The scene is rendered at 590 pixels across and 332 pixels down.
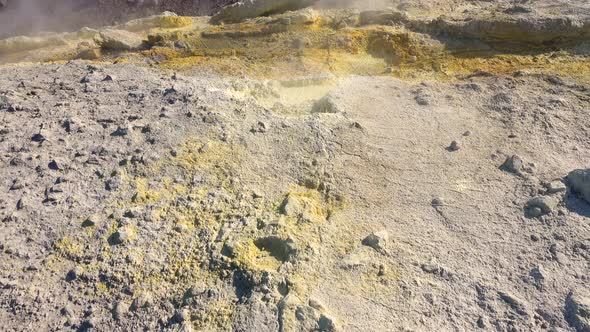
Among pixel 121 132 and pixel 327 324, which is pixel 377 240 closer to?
pixel 327 324

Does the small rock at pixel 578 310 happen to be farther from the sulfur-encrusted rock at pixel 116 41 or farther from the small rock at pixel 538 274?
the sulfur-encrusted rock at pixel 116 41

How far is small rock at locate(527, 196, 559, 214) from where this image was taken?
12.0ft

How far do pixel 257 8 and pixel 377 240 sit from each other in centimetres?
553

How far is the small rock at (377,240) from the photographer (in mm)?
3469

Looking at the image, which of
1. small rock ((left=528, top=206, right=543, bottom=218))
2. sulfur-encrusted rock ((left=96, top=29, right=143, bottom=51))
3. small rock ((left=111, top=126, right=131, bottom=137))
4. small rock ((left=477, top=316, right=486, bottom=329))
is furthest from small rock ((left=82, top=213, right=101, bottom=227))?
sulfur-encrusted rock ((left=96, top=29, right=143, bottom=51))

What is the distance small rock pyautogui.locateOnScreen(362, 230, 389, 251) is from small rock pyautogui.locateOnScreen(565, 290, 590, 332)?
4.09ft

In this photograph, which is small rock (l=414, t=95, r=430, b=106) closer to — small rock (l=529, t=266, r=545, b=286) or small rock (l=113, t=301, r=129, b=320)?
small rock (l=529, t=266, r=545, b=286)

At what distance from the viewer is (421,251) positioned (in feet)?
11.4

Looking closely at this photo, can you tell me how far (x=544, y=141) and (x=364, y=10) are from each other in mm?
3654

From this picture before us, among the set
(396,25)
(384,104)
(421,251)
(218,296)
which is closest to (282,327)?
(218,296)

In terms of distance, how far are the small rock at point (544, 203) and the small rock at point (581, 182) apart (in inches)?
9.5

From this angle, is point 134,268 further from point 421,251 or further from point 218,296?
point 421,251

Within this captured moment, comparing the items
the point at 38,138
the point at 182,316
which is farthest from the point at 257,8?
the point at 182,316

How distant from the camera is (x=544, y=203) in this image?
3.68 metres
